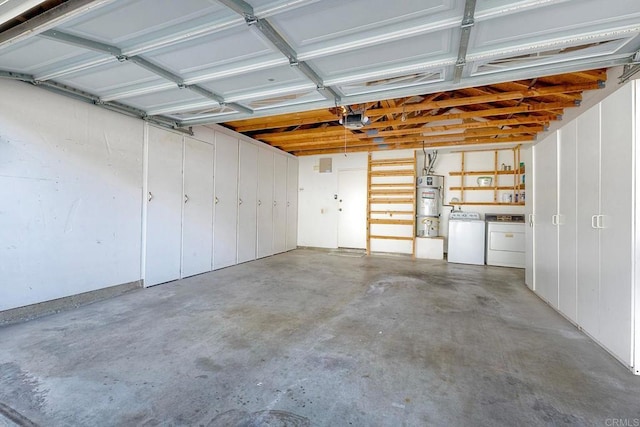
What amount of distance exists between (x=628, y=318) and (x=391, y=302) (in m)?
2.00

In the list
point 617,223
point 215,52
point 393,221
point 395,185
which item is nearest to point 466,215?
point 393,221

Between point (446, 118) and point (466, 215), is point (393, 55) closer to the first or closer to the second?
point (446, 118)

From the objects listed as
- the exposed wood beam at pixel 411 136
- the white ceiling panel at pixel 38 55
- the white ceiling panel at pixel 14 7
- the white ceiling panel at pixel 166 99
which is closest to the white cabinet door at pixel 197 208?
the white ceiling panel at pixel 166 99

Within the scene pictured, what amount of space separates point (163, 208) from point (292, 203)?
3983mm

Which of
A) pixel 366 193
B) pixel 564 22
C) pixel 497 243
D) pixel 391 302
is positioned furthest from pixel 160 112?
pixel 497 243

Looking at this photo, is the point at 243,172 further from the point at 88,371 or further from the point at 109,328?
the point at 88,371

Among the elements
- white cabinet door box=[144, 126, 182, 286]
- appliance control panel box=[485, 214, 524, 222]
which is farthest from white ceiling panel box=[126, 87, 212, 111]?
appliance control panel box=[485, 214, 524, 222]

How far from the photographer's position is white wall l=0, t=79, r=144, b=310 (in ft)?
8.93

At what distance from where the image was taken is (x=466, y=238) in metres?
6.07

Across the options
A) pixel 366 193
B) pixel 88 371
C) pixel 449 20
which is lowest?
pixel 88 371

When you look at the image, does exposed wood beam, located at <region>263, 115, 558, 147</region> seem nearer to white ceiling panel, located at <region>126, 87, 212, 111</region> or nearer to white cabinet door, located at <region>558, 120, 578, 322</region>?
white cabinet door, located at <region>558, 120, 578, 322</region>

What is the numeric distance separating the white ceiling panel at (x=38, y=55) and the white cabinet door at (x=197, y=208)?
206 centimetres

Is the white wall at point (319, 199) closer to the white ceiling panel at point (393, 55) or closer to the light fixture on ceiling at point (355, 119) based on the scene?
the light fixture on ceiling at point (355, 119)

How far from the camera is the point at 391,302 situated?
3.46 m
